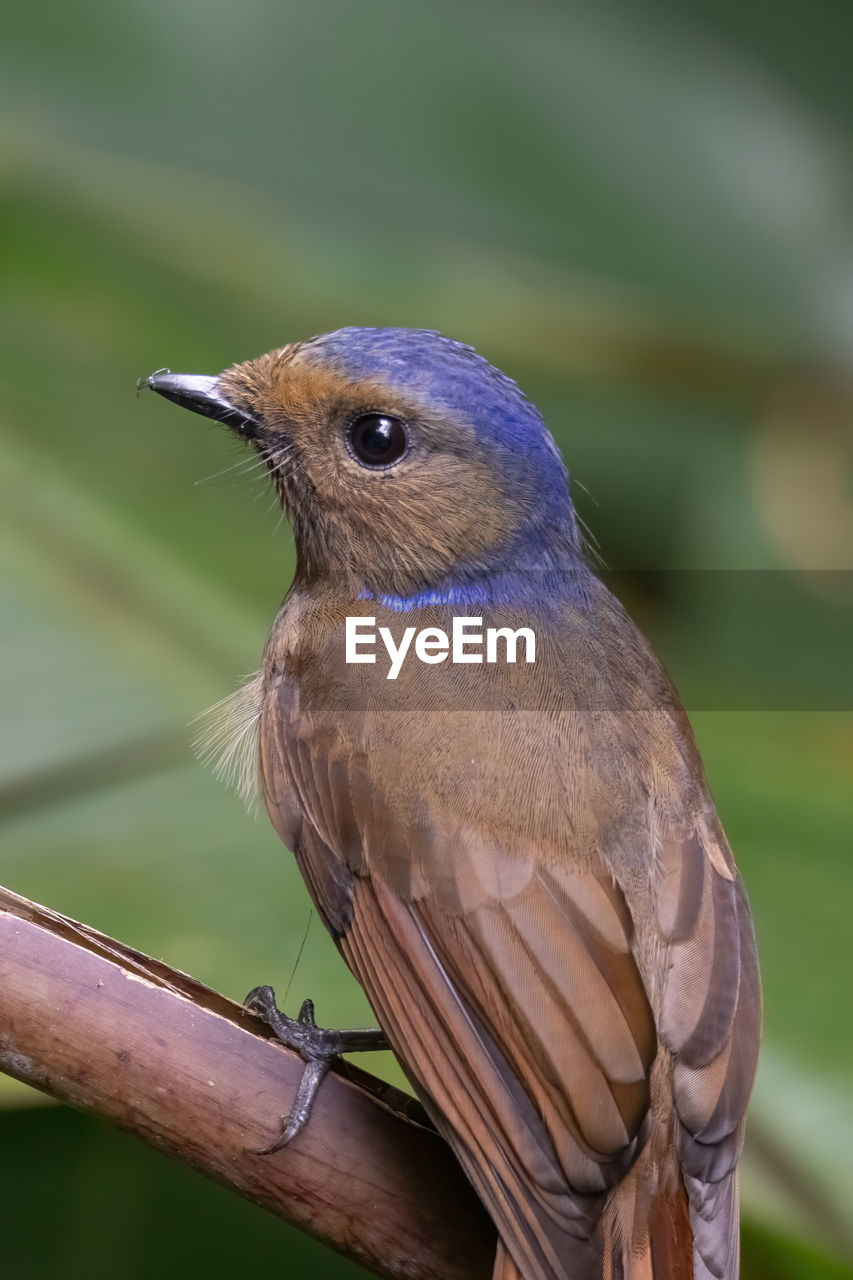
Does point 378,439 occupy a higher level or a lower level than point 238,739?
higher

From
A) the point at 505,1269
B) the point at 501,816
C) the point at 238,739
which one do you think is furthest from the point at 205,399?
the point at 505,1269

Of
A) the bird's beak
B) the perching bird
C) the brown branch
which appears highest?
the bird's beak

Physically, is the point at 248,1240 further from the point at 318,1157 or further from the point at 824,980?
the point at 824,980

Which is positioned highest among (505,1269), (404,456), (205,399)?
(205,399)

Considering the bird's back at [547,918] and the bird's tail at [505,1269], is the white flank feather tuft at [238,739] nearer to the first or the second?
the bird's back at [547,918]

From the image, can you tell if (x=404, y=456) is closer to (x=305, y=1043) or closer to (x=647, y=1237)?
(x=305, y=1043)

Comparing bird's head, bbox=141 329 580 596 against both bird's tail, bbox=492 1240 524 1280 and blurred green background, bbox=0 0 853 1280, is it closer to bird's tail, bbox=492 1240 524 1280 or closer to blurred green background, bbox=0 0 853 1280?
blurred green background, bbox=0 0 853 1280

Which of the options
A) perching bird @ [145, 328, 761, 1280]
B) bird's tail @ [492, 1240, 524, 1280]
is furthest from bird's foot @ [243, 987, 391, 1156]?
bird's tail @ [492, 1240, 524, 1280]
